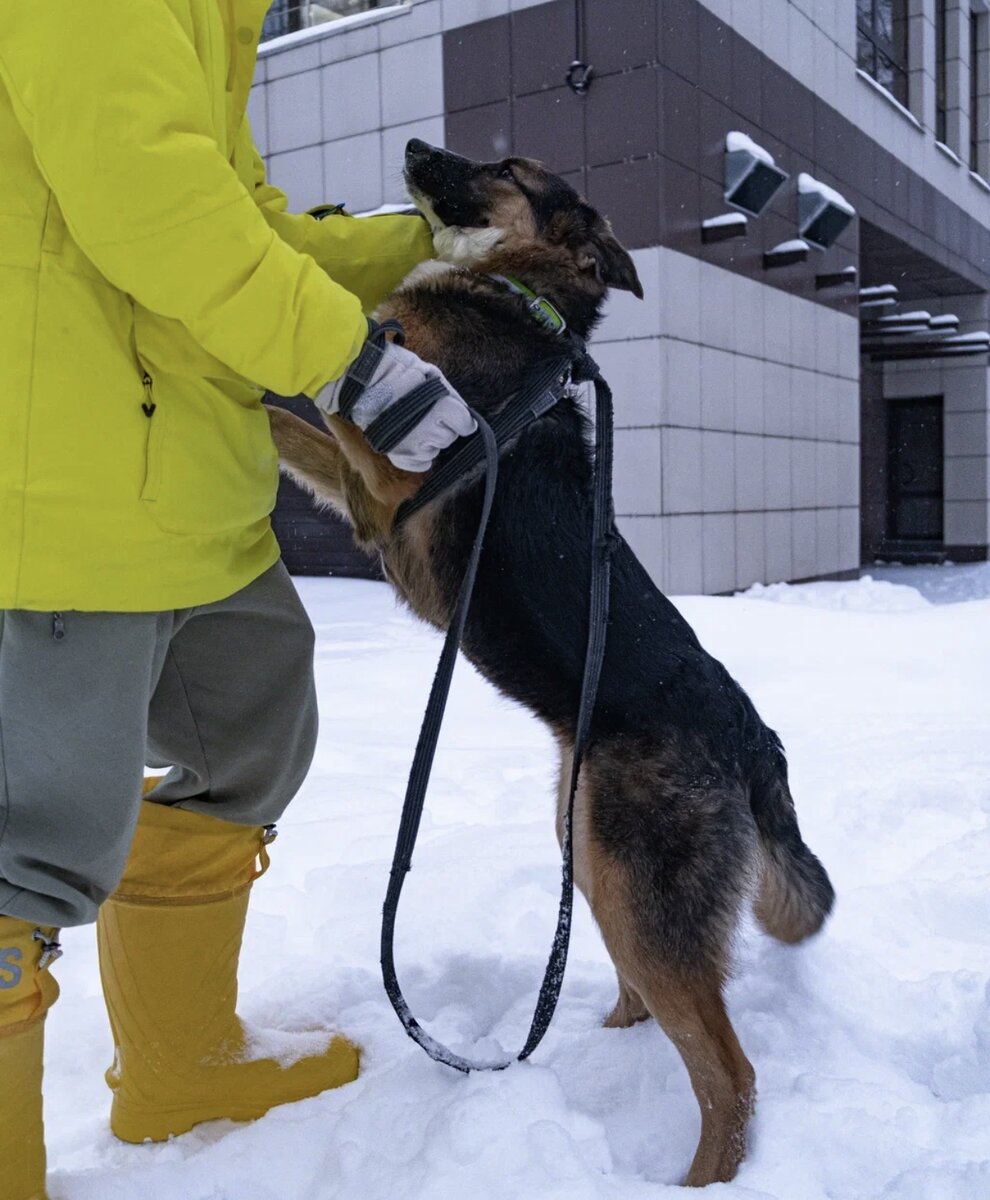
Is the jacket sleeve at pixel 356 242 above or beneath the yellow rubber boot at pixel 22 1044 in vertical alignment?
above

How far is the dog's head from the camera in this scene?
2.53 metres

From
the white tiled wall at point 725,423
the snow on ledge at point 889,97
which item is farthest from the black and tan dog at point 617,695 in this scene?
the snow on ledge at point 889,97

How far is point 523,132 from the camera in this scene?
8070 mm

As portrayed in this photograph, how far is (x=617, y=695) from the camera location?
6.24 feet

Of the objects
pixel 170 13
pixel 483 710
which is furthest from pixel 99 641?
pixel 483 710

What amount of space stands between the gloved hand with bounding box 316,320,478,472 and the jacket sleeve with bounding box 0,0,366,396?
0.11 meters

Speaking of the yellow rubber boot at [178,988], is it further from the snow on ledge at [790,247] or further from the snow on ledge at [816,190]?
the snow on ledge at [816,190]

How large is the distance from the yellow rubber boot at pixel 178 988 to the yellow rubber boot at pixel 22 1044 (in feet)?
0.95

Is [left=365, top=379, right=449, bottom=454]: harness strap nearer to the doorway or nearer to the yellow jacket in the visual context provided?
the yellow jacket

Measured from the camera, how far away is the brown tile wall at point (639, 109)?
748cm

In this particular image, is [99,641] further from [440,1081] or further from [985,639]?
[985,639]

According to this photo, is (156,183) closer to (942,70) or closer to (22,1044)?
(22,1044)

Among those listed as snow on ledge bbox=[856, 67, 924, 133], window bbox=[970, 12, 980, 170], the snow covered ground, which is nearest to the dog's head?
the snow covered ground

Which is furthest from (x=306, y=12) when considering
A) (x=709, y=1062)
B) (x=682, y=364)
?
(x=709, y=1062)
